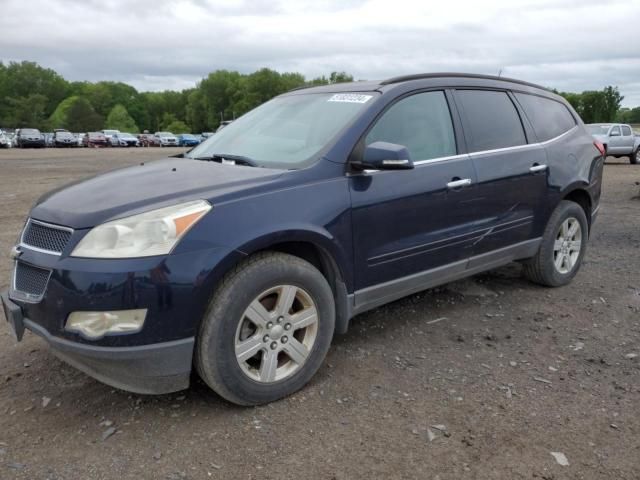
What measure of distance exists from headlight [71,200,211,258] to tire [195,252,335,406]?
351 mm

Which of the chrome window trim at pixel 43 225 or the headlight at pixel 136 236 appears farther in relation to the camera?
the chrome window trim at pixel 43 225

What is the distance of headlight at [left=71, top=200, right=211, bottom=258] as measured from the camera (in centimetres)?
261

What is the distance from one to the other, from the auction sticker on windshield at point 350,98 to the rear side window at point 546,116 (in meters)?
1.71

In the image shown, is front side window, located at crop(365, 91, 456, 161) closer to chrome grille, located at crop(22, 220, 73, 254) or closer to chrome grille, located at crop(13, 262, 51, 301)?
chrome grille, located at crop(22, 220, 73, 254)

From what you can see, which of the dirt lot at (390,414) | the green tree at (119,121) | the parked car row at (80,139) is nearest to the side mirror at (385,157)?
the dirt lot at (390,414)

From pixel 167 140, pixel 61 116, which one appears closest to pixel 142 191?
pixel 167 140

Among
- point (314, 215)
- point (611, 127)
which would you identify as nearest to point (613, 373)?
point (314, 215)

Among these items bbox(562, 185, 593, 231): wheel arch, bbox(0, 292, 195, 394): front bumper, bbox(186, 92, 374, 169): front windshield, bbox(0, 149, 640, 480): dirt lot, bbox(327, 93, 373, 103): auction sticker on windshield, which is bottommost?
bbox(0, 149, 640, 480): dirt lot

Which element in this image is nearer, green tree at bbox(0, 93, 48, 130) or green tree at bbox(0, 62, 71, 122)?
green tree at bbox(0, 93, 48, 130)

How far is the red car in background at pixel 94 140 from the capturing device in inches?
2029

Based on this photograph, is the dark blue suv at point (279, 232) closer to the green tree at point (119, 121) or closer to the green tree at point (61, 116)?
the green tree at point (61, 116)

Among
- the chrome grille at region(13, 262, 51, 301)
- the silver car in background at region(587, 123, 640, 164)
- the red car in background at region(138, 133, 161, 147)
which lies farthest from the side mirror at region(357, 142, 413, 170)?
the red car in background at region(138, 133, 161, 147)

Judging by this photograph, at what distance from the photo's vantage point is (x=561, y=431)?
279cm

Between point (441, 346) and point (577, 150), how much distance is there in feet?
7.98
